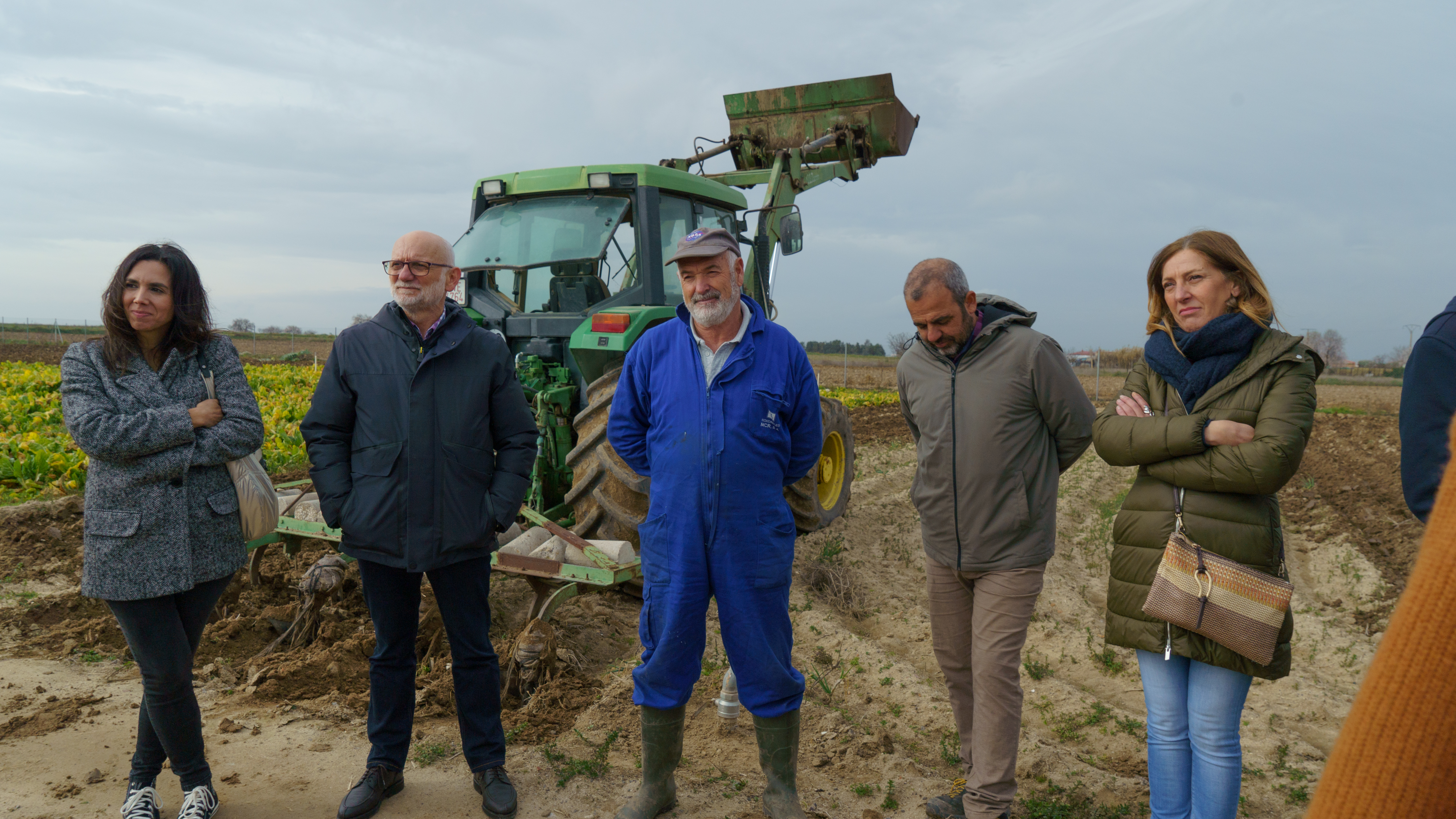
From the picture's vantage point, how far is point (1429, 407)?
1.71 meters

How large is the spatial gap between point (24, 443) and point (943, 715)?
8249 mm

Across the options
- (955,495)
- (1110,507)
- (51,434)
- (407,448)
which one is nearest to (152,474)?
(407,448)

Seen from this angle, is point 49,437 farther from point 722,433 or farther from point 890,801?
point 890,801

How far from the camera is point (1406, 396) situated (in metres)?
1.75

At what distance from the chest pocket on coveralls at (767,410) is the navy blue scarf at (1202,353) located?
1.13 meters

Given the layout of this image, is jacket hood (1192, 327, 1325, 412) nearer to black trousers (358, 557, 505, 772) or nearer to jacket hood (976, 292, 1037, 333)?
jacket hood (976, 292, 1037, 333)

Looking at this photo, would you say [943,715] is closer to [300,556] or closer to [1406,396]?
[1406,396]

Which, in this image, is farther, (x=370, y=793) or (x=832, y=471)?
(x=832, y=471)

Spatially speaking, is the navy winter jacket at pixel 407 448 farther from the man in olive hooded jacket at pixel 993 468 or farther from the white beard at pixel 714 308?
the man in olive hooded jacket at pixel 993 468

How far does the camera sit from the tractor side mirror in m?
5.96

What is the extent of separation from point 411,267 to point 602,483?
1791mm

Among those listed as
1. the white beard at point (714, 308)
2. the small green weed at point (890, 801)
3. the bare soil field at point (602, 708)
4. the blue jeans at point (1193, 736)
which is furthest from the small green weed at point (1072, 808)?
the white beard at point (714, 308)

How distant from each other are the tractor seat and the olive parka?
338 cm

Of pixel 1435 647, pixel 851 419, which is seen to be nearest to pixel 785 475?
pixel 1435 647
